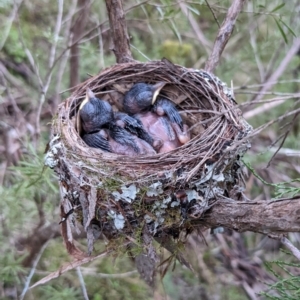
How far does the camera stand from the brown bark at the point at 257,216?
967 millimetres

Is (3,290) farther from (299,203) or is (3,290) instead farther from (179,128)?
(299,203)

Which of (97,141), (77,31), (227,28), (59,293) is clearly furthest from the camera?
(77,31)

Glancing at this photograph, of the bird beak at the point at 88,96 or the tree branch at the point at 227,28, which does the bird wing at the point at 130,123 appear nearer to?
the bird beak at the point at 88,96

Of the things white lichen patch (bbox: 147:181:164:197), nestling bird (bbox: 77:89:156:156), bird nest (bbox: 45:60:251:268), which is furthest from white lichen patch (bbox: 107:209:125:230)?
nestling bird (bbox: 77:89:156:156)

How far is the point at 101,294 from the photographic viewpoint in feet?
7.95

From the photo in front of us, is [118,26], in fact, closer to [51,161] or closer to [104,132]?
[104,132]

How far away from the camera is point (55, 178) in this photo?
2186mm

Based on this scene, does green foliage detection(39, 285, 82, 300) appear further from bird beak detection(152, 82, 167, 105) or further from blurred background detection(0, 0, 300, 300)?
bird beak detection(152, 82, 167, 105)

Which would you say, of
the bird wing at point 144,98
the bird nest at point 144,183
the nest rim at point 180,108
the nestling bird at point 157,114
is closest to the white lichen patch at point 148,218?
the bird nest at point 144,183

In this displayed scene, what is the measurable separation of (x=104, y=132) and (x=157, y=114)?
0.26 metres

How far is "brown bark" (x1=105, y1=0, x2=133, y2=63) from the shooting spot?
1621 mm

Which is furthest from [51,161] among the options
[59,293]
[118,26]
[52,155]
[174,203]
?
[59,293]

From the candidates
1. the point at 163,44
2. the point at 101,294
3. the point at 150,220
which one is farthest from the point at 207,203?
the point at 163,44

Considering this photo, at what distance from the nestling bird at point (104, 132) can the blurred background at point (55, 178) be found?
0.60 feet
